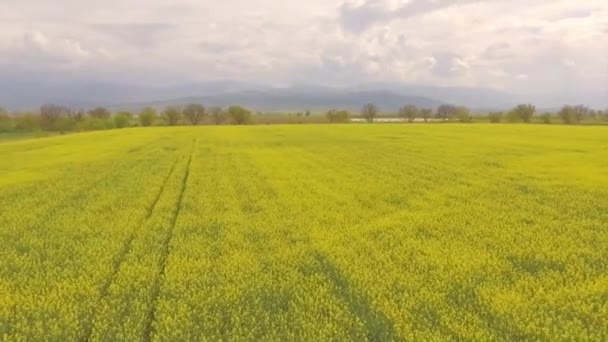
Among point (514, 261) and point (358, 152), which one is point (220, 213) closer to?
point (514, 261)

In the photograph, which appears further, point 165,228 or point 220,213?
point 220,213

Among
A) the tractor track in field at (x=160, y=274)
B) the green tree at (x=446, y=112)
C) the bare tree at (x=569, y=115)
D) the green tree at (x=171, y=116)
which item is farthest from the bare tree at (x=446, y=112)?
the tractor track in field at (x=160, y=274)

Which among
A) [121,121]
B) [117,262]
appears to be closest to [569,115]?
[121,121]

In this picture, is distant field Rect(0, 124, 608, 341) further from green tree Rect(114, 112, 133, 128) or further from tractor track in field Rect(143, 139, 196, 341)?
green tree Rect(114, 112, 133, 128)

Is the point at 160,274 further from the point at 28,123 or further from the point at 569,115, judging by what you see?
the point at 28,123

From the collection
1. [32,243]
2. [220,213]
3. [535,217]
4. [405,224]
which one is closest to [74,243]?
[32,243]
